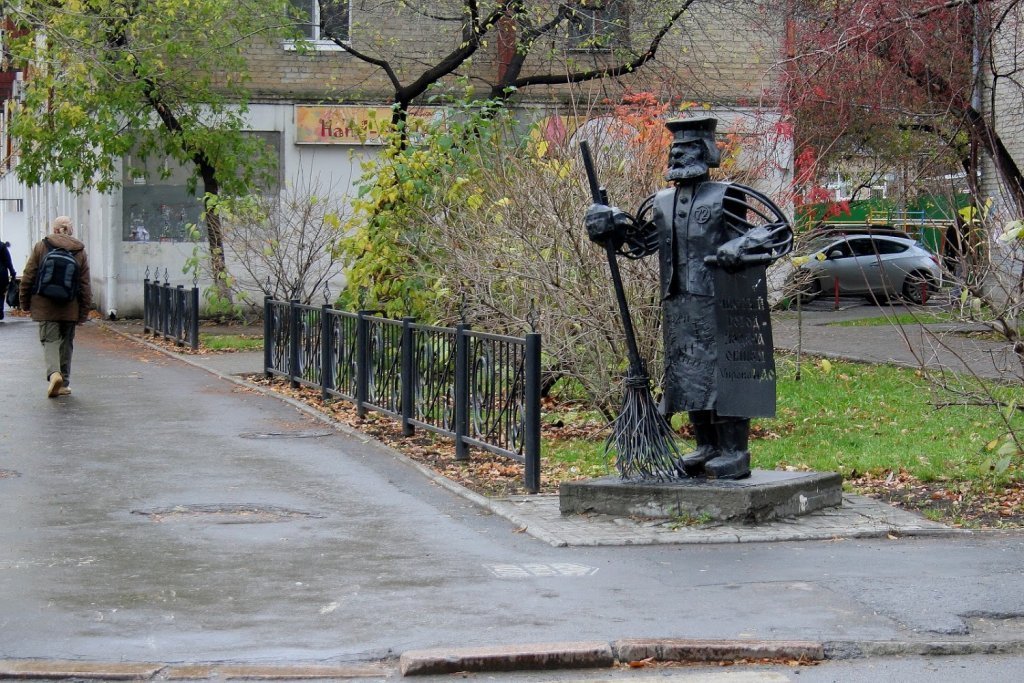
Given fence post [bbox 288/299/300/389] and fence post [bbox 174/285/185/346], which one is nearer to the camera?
fence post [bbox 288/299/300/389]

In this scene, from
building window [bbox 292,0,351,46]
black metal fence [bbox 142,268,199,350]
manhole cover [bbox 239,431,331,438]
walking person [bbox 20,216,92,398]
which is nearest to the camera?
manhole cover [bbox 239,431,331,438]

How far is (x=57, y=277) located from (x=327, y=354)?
303cm

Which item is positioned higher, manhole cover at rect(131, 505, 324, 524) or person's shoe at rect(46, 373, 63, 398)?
person's shoe at rect(46, 373, 63, 398)

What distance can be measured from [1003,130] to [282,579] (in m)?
22.5

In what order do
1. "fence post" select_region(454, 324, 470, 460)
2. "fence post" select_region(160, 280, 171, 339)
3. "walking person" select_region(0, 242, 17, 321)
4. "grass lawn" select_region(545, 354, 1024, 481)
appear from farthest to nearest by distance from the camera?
"walking person" select_region(0, 242, 17, 321) → "fence post" select_region(160, 280, 171, 339) → "fence post" select_region(454, 324, 470, 460) → "grass lawn" select_region(545, 354, 1024, 481)

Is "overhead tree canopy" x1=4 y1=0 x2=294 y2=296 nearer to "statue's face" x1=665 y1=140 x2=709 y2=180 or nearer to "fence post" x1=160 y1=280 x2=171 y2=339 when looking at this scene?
"fence post" x1=160 y1=280 x2=171 y2=339

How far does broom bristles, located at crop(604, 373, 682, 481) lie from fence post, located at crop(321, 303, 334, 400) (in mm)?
6889

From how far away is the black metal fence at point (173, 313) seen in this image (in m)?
22.1

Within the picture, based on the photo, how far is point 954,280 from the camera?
31.7 ft

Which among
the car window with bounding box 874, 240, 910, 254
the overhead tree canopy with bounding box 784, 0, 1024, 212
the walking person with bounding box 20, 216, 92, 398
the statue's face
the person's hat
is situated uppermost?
the overhead tree canopy with bounding box 784, 0, 1024, 212

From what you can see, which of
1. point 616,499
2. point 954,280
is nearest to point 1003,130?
point 954,280

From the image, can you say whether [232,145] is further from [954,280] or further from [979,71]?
[954,280]

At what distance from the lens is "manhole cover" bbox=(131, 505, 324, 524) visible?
8.81m

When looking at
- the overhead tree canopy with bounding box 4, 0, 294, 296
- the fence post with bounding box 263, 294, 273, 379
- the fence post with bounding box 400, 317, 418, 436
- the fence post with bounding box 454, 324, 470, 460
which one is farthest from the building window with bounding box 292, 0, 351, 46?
the fence post with bounding box 454, 324, 470, 460
